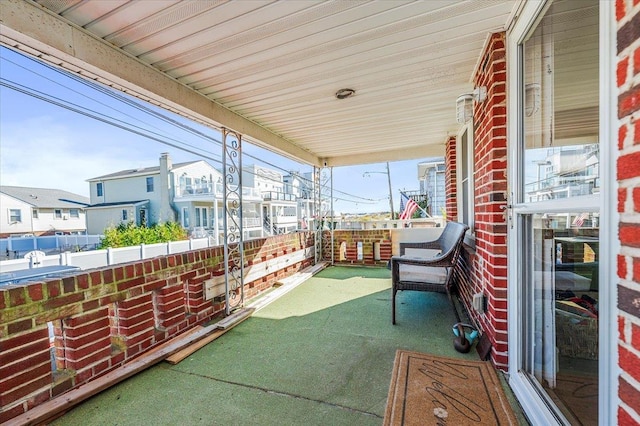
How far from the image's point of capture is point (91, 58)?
1.75 m

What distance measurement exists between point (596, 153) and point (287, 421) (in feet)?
6.46

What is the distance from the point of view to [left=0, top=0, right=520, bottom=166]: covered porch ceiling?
1.56m

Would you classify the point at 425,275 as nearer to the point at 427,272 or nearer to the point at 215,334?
the point at 427,272

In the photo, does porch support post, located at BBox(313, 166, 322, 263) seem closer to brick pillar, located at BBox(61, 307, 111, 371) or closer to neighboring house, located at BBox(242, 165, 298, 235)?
brick pillar, located at BBox(61, 307, 111, 371)

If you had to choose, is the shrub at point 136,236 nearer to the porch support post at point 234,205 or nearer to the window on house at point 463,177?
the porch support post at point 234,205

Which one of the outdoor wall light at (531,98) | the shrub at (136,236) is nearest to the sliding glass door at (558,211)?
the outdoor wall light at (531,98)

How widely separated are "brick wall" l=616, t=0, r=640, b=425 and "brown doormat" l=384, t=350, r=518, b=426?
0.85 metres

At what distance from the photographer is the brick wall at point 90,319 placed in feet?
5.00

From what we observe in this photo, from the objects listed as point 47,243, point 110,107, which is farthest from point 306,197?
point 47,243

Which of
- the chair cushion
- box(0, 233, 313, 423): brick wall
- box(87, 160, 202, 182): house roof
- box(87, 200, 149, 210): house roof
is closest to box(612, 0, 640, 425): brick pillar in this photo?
the chair cushion

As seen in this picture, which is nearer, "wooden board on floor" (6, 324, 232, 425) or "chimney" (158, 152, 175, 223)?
"wooden board on floor" (6, 324, 232, 425)

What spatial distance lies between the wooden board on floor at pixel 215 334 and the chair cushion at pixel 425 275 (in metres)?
1.84

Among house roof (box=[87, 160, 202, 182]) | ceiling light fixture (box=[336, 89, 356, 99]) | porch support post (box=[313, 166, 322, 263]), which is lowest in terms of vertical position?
porch support post (box=[313, 166, 322, 263])

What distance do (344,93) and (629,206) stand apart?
2416 mm
